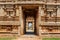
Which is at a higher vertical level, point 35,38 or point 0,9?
point 0,9

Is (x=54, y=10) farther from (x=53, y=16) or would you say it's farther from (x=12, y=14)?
(x=12, y=14)

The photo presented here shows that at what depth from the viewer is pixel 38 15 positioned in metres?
16.5

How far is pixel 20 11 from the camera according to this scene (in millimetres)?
16406

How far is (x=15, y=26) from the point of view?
53.8 ft

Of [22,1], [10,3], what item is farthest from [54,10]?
[10,3]

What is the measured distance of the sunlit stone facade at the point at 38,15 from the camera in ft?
53.5

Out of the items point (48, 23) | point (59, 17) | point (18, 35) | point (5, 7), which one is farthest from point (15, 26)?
point (59, 17)

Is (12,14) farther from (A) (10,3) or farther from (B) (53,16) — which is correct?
(B) (53,16)

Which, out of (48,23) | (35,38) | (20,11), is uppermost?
(20,11)

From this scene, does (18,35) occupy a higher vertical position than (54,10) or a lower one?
lower

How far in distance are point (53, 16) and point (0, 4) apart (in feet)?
16.7

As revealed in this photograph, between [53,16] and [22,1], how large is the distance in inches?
126

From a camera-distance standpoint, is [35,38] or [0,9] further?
[0,9]

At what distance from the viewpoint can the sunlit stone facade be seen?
16297 millimetres
